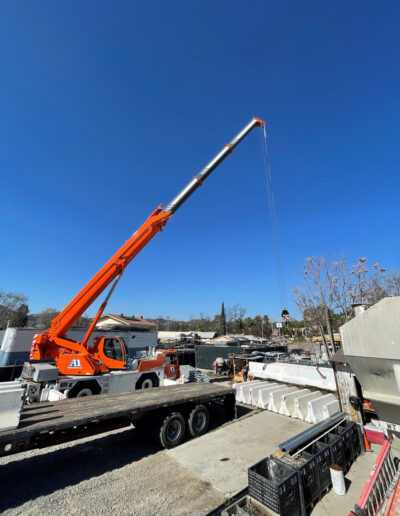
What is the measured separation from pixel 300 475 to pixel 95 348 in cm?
958

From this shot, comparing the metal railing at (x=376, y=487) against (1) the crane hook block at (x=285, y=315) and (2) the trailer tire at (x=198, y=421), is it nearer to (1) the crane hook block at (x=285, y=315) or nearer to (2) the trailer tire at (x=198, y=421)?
(2) the trailer tire at (x=198, y=421)

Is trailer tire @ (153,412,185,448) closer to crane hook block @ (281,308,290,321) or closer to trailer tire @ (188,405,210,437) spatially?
trailer tire @ (188,405,210,437)

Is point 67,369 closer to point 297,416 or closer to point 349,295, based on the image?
point 297,416

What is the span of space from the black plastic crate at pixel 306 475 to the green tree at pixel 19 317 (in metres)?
61.6

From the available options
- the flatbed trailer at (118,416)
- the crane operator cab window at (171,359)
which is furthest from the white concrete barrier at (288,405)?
the crane operator cab window at (171,359)

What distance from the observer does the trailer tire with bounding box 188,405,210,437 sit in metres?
7.24

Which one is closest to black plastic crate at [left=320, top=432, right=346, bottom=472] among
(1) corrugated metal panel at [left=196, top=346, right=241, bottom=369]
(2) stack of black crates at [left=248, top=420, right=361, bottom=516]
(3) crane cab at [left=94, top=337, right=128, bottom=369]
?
(2) stack of black crates at [left=248, top=420, right=361, bottom=516]

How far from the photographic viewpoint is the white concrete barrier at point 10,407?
14.6 feet

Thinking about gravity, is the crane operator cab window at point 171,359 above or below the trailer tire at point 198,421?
above

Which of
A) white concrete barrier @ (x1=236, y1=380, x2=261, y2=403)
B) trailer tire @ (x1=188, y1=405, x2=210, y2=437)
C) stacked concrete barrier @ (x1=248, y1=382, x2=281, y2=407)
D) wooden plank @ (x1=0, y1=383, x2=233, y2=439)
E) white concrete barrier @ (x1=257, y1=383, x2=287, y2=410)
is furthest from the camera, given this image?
white concrete barrier @ (x1=236, y1=380, x2=261, y2=403)

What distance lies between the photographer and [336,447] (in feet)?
18.1

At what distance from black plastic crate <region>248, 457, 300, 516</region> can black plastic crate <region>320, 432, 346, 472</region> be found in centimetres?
162

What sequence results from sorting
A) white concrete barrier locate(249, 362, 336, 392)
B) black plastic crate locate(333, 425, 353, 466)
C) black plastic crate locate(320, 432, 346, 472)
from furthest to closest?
white concrete barrier locate(249, 362, 336, 392) → black plastic crate locate(333, 425, 353, 466) → black plastic crate locate(320, 432, 346, 472)

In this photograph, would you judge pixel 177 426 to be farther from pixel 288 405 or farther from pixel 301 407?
pixel 301 407
